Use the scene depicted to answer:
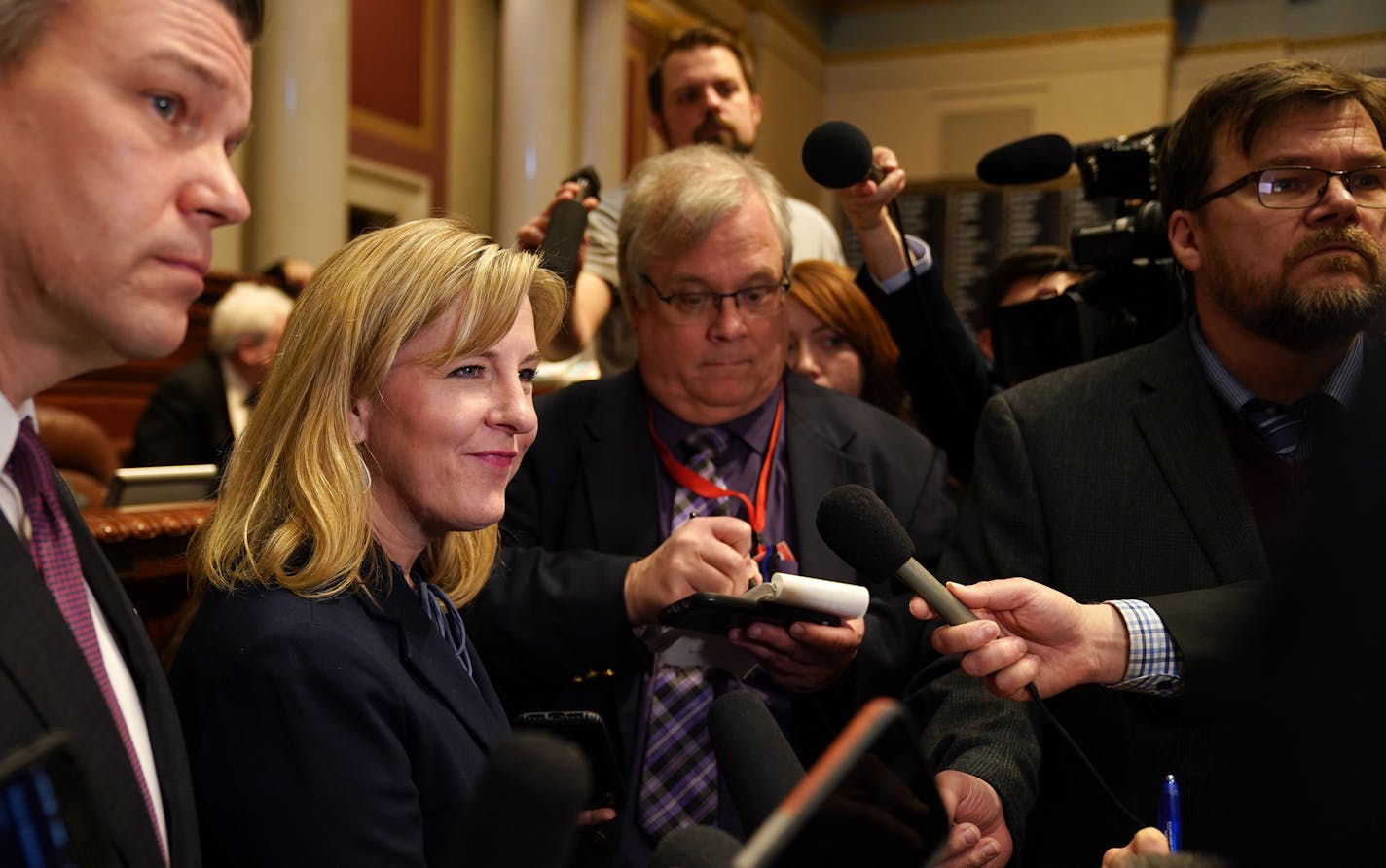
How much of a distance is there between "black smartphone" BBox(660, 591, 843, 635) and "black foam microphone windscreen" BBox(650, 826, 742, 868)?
0.84 m

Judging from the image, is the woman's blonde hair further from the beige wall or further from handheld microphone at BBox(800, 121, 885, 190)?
the beige wall

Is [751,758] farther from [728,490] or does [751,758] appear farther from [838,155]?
[838,155]

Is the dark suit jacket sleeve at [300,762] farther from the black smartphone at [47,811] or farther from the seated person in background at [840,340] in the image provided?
the seated person in background at [840,340]

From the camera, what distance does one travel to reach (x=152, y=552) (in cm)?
236

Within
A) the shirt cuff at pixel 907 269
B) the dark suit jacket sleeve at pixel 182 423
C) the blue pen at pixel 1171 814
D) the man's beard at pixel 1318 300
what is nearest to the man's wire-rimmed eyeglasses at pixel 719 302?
the shirt cuff at pixel 907 269

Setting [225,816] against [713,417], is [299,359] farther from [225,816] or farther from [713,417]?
[713,417]

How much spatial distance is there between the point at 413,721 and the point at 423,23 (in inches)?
302

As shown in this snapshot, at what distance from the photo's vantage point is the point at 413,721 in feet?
4.12

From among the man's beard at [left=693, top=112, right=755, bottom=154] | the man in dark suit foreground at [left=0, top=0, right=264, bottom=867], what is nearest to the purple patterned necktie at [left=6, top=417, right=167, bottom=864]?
the man in dark suit foreground at [left=0, top=0, right=264, bottom=867]

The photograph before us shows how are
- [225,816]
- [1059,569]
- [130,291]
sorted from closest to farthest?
[130,291] < [225,816] < [1059,569]

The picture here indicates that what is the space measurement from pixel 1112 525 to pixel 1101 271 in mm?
574

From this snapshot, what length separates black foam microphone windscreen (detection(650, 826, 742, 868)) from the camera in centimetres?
62

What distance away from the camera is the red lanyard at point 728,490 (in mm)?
1970

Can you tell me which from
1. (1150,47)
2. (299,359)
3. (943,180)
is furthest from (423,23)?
(299,359)
